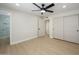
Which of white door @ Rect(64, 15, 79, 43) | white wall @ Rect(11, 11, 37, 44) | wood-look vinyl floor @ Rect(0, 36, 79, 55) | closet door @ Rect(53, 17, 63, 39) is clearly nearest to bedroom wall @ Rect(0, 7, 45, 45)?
white wall @ Rect(11, 11, 37, 44)

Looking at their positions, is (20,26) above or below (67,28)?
above

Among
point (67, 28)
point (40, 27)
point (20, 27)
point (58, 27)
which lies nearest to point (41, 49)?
point (20, 27)

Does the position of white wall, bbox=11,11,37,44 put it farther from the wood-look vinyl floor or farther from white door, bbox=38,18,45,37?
white door, bbox=38,18,45,37

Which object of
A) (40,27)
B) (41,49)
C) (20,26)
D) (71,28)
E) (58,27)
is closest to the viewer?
(41,49)

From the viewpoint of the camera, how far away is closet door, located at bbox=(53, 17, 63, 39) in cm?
443

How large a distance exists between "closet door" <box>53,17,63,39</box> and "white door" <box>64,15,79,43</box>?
32 cm

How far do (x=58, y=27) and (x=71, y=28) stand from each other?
98 centimetres

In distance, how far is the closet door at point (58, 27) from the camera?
14.5 feet

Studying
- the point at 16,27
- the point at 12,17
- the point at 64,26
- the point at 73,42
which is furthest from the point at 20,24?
the point at 73,42

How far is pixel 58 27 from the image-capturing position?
15.3 ft

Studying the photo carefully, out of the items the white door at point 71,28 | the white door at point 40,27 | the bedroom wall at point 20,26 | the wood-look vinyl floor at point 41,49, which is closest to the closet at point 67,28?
the white door at point 71,28

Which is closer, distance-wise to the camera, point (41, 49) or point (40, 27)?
point (41, 49)

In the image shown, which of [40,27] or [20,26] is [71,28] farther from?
[20,26]

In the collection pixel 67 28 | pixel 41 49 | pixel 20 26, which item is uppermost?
pixel 20 26
